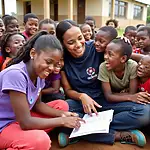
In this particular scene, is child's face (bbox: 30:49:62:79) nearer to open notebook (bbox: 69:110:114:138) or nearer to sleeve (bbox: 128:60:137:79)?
open notebook (bbox: 69:110:114:138)

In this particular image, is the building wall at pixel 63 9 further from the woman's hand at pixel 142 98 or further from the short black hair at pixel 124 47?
the woman's hand at pixel 142 98

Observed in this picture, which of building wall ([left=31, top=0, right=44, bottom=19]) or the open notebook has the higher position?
building wall ([left=31, top=0, right=44, bottom=19])

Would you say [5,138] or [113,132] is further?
[113,132]

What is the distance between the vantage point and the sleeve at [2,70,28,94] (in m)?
1.34

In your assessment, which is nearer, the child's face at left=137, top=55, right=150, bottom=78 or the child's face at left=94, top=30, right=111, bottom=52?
the child's face at left=137, top=55, right=150, bottom=78

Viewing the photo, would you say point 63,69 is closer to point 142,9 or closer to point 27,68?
point 27,68

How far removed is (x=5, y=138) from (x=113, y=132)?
2.75 feet

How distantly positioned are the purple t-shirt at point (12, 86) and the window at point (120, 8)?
18.4 m

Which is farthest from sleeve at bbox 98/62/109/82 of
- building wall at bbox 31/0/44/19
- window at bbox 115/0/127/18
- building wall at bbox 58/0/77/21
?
window at bbox 115/0/127/18

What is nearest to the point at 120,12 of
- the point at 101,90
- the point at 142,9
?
the point at 142,9

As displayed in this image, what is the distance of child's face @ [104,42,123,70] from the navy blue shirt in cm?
18

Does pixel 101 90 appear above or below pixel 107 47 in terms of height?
below

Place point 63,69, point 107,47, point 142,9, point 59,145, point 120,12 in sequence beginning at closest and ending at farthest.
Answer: point 59,145 → point 107,47 → point 63,69 → point 120,12 → point 142,9

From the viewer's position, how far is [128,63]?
1979 millimetres
